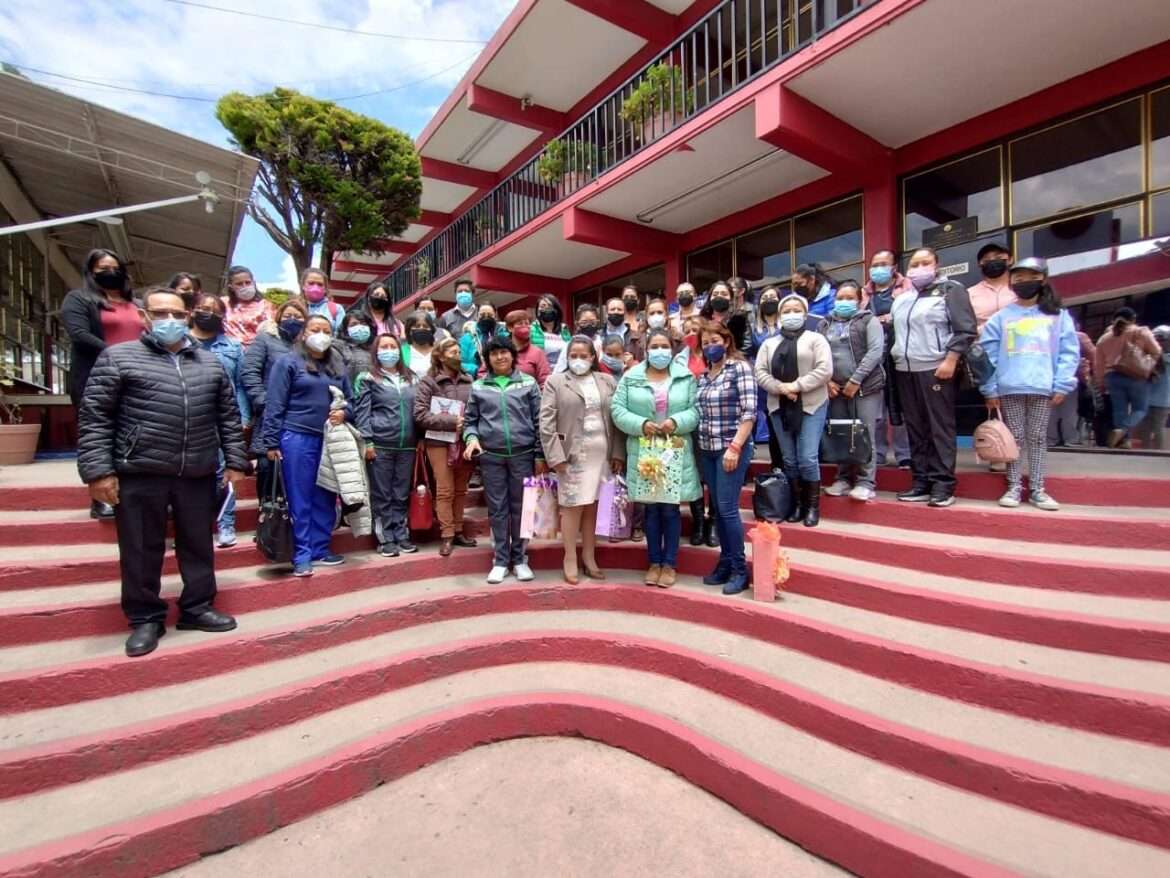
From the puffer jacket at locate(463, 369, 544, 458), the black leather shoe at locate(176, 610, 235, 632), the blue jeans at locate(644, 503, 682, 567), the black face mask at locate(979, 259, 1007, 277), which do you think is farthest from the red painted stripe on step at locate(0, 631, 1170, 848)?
the black face mask at locate(979, 259, 1007, 277)

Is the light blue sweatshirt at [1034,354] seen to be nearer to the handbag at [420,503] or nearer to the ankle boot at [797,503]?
the ankle boot at [797,503]

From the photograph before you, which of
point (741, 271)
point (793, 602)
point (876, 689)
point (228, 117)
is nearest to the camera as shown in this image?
point (876, 689)

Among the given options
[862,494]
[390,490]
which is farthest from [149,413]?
[862,494]

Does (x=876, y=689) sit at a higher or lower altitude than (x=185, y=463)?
lower

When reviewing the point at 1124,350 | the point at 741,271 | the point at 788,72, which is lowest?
the point at 1124,350

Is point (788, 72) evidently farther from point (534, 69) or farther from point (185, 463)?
point (534, 69)

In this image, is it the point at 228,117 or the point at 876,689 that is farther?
the point at 228,117

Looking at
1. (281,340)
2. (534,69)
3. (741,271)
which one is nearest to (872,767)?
(281,340)

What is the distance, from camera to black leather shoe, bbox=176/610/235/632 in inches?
126

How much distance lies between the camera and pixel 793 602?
11.7 feet

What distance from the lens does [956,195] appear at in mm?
6613

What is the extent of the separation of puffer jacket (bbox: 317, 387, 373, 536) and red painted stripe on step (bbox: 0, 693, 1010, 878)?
1.57 meters

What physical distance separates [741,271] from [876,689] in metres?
7.64

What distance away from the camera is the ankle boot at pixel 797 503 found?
4.38m
